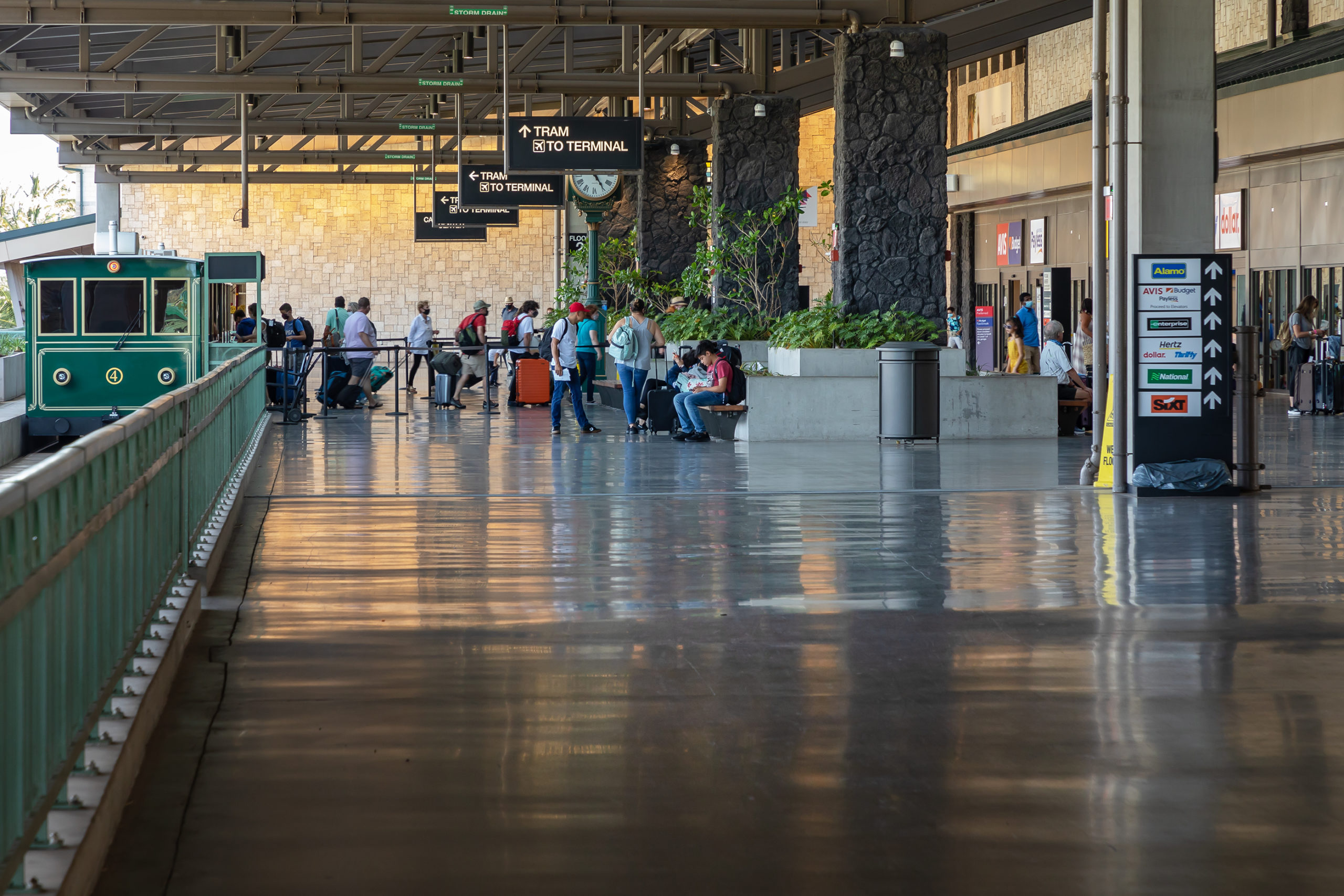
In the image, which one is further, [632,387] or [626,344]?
[632,387]

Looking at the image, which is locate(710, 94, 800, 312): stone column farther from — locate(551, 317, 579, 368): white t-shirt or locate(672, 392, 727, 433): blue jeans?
locate(672, 392, 727, 433): blue jeans

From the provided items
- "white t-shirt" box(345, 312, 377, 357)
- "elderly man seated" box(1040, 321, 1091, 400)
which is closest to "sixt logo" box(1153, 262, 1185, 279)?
"elderly man seated" box(1040, 321, 1091, 400)

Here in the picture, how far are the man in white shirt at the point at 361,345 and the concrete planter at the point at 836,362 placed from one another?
787cm

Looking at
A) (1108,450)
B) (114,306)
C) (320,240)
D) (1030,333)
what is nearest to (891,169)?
(1030,333)

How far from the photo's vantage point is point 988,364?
3419 cm

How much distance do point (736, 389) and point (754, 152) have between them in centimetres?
777

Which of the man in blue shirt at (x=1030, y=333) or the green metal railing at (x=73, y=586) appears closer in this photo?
the green metal railing at (x=73, y=586)

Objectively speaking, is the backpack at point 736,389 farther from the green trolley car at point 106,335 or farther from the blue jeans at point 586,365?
the green trolley car at point 106,335

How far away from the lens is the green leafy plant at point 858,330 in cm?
1808

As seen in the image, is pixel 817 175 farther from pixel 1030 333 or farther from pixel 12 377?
pixel 12 377

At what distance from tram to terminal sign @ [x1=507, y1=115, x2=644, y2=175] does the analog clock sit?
26.4ft

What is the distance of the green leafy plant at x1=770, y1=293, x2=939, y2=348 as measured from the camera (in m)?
18.1


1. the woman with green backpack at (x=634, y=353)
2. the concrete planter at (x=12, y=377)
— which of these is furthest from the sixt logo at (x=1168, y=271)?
the concrete planter at (x=12, y=377)

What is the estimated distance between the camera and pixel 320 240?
4928 cm
